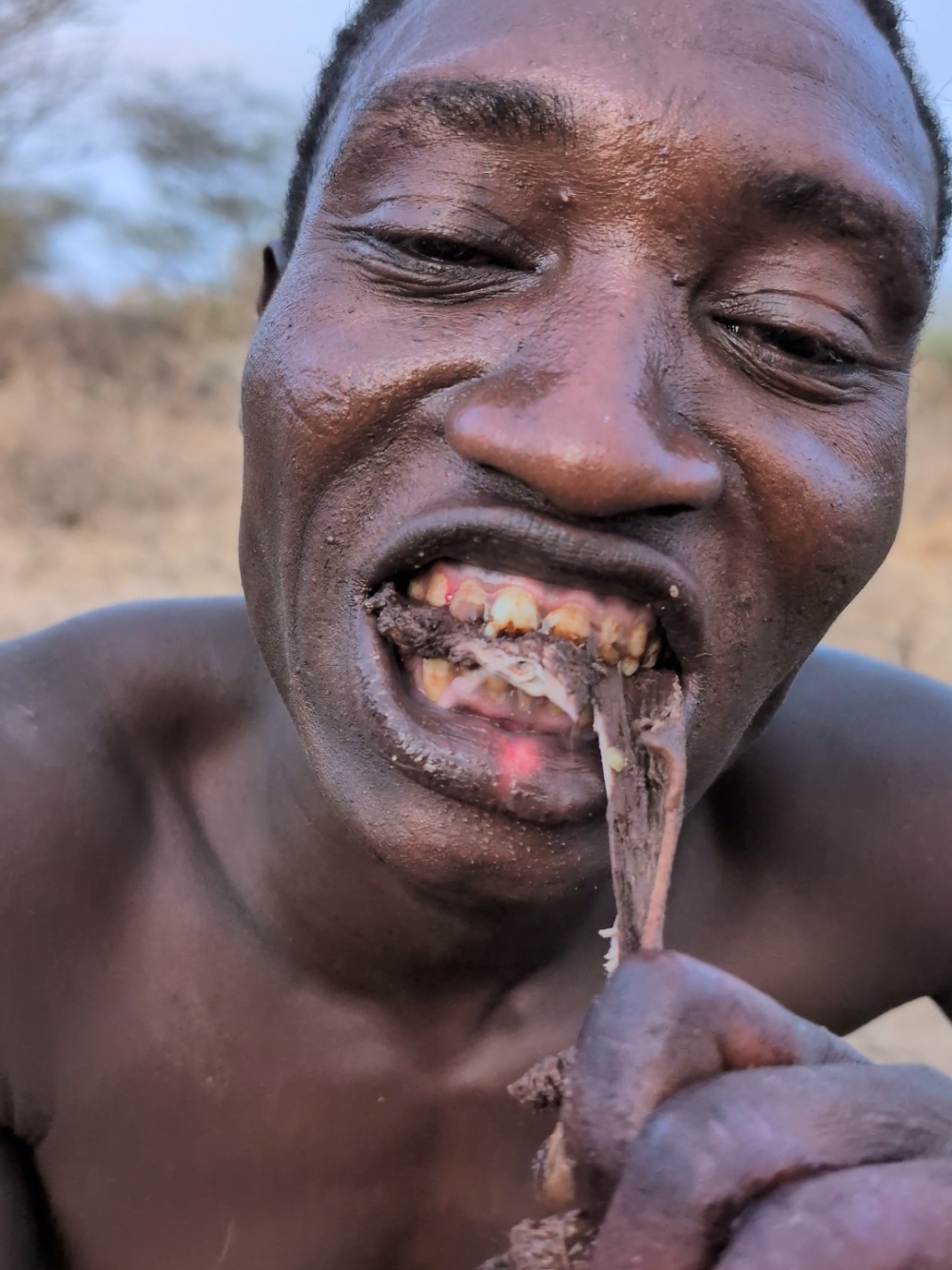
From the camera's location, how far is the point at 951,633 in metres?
6.51

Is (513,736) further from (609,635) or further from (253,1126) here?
(253,1126)

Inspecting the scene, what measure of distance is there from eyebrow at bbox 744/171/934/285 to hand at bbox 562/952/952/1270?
0.66m

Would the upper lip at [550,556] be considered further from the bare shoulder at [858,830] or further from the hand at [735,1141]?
the bare shoulder at [858,830]

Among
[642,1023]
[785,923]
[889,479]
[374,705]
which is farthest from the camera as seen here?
[785,923]

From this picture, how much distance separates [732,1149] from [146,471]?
8496mm

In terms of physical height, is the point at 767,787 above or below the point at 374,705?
below

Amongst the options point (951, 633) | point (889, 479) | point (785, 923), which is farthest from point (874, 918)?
point (951, 633)

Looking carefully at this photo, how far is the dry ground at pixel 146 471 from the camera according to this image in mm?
6724

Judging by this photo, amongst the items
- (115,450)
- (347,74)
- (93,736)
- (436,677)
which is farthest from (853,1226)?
(115,450)

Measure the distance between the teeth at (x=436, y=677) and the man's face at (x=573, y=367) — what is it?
0.03 m

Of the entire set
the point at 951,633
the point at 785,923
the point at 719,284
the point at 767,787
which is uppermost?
the point at 719,284

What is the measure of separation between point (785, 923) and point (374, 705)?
796 millimetres

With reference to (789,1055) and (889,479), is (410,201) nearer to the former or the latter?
(889,479)

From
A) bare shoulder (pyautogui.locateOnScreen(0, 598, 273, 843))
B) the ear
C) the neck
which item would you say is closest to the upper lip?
the neck
